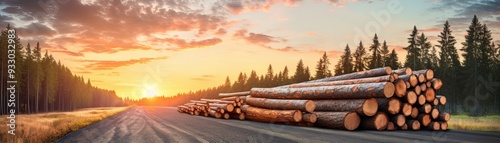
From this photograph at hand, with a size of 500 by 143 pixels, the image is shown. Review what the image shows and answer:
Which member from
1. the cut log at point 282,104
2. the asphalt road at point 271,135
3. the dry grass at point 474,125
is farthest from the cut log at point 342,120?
the dry grass at point 474,125

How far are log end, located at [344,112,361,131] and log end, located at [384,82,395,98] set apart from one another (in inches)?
53.0

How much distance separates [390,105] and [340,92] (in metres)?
2.11

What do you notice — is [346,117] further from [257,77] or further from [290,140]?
[257,77]

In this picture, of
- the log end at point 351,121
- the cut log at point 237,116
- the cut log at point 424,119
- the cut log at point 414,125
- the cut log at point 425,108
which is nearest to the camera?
the log end at point 351,121

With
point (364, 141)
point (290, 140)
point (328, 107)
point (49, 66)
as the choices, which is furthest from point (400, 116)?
point (49, 66)

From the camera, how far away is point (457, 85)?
196 feet

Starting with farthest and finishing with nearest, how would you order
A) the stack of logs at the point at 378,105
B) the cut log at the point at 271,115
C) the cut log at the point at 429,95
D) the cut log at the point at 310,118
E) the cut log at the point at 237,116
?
1. the cut log at the point at 237,116
2. the cut log at the point at 271,115
3. the cut log at the point at 310,118
4. the cut log at the point at 429,95
5. the stack of logs at the point at 378,105

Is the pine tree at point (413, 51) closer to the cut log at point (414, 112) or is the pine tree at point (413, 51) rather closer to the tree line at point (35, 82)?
the cut log at point (414, 112)

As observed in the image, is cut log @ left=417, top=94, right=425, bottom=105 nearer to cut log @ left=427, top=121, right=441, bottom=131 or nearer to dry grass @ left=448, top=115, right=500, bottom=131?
cut log @ left=427, top=121, right=441, bottom=131

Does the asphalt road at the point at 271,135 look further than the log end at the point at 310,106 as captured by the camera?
No

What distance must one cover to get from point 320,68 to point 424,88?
54763mm

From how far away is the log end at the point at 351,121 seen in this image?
13.1 m

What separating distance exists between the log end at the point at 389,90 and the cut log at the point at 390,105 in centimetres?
22

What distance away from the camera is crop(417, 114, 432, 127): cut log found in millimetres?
14125
